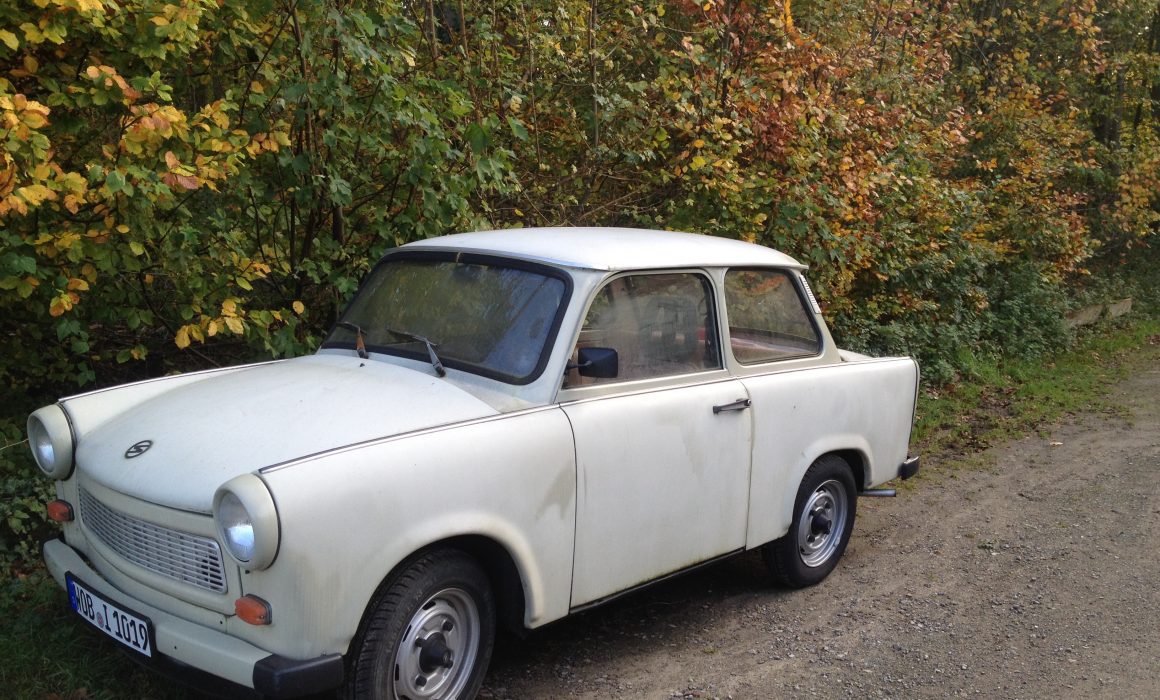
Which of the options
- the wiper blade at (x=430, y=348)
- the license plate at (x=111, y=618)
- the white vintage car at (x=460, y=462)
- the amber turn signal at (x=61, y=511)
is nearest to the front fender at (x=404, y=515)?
the white vintage car at (x=460, y=462)

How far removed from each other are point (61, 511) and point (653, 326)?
95.7 inches

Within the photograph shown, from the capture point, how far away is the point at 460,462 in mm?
3205

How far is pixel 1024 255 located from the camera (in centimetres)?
1255

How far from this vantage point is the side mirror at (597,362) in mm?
3703

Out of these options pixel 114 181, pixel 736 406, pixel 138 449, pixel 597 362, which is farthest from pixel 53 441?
pixel 736 406

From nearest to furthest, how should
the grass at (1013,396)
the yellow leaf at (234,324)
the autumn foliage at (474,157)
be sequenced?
the autumn foliage at (474,157), the yellow leaf at (234,324), the grass at (1013,396)

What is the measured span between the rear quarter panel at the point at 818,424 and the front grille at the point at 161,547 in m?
2.38

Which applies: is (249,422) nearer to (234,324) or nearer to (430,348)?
(430,348)

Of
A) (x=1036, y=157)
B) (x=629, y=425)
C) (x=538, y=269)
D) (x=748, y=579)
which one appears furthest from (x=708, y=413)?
(x=1036, y=157)

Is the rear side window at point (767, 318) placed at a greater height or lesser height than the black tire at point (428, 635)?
greater

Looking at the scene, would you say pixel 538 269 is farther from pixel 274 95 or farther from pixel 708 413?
pixel 274 95

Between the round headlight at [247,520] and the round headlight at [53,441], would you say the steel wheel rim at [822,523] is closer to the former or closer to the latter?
the round headlight at [247,520]

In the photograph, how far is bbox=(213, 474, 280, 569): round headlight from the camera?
107 inches

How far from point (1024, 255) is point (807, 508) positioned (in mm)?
9233
